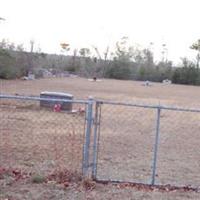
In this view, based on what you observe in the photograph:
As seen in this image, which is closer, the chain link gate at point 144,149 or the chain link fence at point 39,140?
the chain link gate at point 144,149

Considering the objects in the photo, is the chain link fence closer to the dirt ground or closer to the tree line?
the dirt ground

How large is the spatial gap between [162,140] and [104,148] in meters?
2.24

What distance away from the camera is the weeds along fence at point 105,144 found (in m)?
8.26

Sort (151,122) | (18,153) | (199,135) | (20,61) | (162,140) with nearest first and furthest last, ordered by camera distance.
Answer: (18,153), (162,140), (199,135), (151,122), (20,61)

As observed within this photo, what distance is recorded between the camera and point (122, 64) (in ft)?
249

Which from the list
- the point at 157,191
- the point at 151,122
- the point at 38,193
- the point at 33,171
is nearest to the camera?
the point at 38,193

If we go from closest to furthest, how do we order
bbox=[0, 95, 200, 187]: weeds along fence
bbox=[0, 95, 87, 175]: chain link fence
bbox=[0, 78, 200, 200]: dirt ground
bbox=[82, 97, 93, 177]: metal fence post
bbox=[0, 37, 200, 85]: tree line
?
1. bbox=[0, 78, 200, 200]: dirt ground
2. bbox=[82, 97, 93, 177]: metal fence post
3. bbox=[0, 95, 200, 187]: weeds along fence
4. bbox=[0, 95, 87, 175]: chain link fence
5. bbox=[0, 37, 200, 85]: tree line

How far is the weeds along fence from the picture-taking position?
8.26 metres

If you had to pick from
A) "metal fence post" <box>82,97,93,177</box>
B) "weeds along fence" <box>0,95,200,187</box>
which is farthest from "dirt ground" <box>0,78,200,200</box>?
"metal fence post" <box>82,97,93,177</box>

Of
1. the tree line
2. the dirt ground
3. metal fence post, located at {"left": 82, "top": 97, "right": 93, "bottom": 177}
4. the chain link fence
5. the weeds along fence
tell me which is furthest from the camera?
the tree line

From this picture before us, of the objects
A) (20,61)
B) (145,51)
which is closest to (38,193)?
(20,61)

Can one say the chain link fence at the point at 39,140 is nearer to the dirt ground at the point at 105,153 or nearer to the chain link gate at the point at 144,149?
the dirt ground at the point at 105,153

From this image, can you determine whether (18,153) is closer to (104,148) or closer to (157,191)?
(104,148)

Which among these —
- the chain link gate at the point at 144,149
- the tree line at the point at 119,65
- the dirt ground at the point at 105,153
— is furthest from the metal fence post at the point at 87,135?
the tree line at the point at 119,65
